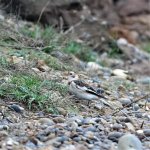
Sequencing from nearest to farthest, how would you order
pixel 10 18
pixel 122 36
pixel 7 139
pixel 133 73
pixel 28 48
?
1. pixel 7 139
2. pixel 28 48
3. pixel 10 18
4. pixel 133 73
5. pixel 122 36

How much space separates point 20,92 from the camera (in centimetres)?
398

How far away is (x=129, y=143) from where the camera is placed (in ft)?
10.7

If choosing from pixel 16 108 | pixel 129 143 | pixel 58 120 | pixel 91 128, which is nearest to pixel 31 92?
pixel 16 108

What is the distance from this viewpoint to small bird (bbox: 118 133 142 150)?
3236mm

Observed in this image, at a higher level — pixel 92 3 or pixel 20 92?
pixel 92 3

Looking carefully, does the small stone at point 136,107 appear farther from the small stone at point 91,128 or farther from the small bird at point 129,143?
the small bird at point 129,143

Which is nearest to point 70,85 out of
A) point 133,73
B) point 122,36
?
point 133,73

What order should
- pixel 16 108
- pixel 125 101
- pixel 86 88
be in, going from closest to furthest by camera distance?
pixel 16 108
pixel 86 88
pixel 125 101

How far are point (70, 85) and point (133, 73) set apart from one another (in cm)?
221

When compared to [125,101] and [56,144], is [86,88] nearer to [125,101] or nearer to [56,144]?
[125,101]

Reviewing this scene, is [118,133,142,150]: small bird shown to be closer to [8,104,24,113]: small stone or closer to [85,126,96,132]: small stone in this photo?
[85,126,96,132]: small stone

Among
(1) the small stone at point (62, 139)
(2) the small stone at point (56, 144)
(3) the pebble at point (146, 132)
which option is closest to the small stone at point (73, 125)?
(1) the small stone at point (62, 139)

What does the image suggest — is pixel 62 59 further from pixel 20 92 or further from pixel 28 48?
pixel 20 92

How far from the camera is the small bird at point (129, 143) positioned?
324cm
